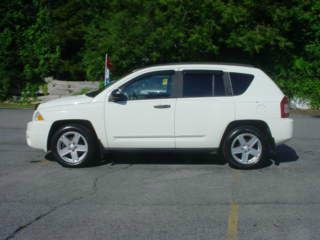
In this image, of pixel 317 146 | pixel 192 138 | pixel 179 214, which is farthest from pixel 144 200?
pixel 317 146

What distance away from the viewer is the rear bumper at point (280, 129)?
29.4 ft

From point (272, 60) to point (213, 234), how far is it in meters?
15.2

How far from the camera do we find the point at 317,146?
11.4 meters

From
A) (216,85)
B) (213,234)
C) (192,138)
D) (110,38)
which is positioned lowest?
(213,234)

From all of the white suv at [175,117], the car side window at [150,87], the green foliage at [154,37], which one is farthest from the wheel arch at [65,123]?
the green foliage at [154,37]

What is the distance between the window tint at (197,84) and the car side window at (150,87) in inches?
10.1

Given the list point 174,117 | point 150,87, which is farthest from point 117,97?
point 174,117

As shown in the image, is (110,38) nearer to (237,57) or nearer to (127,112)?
(237,57)

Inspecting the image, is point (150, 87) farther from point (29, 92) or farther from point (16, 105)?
point (29, 92)

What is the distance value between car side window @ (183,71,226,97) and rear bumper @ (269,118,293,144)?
929 mm

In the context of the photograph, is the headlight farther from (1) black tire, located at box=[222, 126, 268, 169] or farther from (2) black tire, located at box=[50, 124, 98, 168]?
(1) black tire, located at box=[222, 126, 268, 169]

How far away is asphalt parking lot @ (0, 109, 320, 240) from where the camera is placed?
5.86 metres

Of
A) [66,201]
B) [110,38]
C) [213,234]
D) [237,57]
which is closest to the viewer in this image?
[213,234]

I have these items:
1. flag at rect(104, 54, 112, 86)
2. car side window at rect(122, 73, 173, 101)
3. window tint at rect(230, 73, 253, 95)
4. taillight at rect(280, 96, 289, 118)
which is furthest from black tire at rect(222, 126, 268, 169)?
flag at rect(104, 54, 112, 86)
